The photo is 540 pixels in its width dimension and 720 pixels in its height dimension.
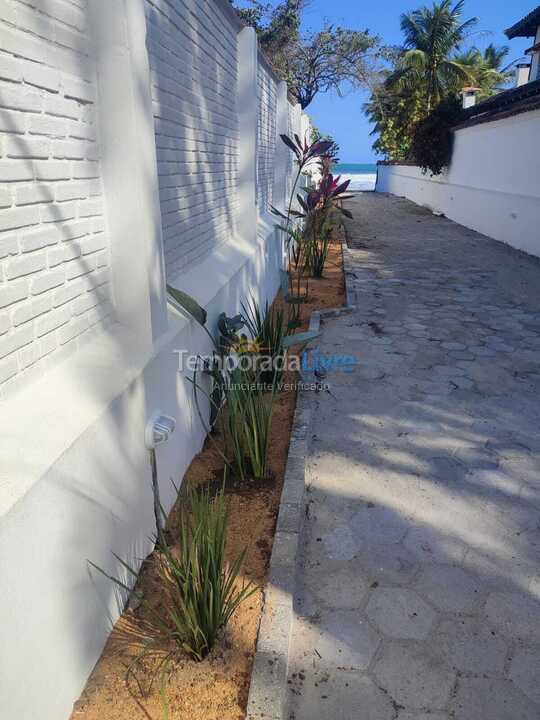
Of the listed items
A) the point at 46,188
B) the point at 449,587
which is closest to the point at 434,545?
the point at 449,587

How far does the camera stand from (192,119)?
3451 millimetres

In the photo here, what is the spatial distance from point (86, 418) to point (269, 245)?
494cm

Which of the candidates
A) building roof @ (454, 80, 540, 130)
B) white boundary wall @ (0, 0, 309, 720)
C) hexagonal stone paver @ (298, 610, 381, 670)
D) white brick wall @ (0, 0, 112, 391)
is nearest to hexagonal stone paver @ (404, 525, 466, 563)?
hexagonal stone paver @ (298, 610, 381, 670)

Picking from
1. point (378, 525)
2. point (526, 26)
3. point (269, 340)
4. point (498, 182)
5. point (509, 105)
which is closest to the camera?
point (378, 525)

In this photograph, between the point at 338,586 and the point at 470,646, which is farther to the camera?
the point at 338,586

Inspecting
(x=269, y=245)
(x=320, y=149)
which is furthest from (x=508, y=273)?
(x=269, y=245)

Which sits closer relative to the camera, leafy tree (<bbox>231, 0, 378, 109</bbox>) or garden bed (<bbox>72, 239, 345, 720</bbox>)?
garden bed (<bbox>72, 239, 345, 720</bbox>)

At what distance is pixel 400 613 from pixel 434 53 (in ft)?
89.8

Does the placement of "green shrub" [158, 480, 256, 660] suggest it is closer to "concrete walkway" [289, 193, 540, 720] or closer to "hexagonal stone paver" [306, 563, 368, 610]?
"concrete walkway" [289, 193, 540, 720]

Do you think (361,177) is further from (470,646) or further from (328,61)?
(470,646)

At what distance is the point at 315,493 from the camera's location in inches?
113

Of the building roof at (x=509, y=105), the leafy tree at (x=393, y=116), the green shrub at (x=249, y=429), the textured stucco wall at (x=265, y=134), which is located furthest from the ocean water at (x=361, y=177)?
the green shrub at (x=249, y=429)

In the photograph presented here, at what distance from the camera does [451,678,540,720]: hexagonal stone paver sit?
1.71 m

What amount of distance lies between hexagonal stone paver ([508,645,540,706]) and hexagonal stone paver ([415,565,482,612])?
249 mm
